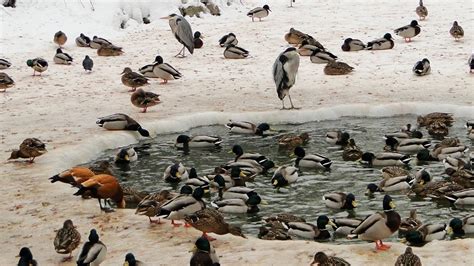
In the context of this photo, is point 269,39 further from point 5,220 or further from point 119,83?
point 5,220

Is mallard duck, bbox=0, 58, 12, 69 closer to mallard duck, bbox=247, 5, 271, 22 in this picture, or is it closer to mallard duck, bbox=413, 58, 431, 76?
mallard duck, bbox=247, 5, 271, 22

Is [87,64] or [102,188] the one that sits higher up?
[87,64]

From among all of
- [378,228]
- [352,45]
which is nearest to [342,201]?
[378,228]

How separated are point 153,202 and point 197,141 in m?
4.80

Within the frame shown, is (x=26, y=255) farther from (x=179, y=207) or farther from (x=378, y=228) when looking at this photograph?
(x=378, y=228)

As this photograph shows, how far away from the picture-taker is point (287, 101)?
2081 centimetres

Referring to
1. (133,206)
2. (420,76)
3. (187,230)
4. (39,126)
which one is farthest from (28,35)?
(187,230)

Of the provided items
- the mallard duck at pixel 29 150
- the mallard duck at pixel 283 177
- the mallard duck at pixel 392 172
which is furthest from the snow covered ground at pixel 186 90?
the mallard duck at pixel 392 172

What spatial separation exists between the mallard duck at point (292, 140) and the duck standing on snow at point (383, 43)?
9222 millimetres

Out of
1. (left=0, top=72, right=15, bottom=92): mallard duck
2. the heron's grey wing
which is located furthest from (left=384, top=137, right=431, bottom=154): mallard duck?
the heron's grey wing

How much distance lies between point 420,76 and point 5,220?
13.2 meters

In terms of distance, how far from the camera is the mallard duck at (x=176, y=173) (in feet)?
49.8

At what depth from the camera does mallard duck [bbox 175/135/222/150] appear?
17.5 meters

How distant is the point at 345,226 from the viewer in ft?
40.8
